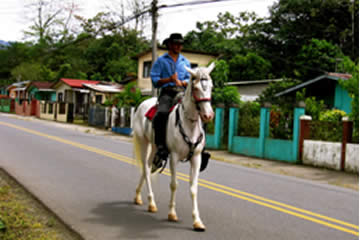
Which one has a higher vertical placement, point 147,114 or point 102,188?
point 147,114

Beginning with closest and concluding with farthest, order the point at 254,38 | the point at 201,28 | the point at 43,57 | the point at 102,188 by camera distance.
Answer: the point at 102,188
the point at 254,38
the point at 201,28
the point at 43,57

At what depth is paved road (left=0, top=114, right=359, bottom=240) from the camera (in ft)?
17.5

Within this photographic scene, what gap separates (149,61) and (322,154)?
25.1 m

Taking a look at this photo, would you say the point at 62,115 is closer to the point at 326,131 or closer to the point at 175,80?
the point at 326,131

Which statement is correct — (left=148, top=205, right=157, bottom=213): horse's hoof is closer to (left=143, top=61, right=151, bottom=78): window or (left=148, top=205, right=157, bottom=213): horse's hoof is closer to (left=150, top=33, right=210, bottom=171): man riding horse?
(left=150, top=33, right=210, bottom=171): man riding horse

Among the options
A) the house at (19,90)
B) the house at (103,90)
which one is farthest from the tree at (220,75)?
the house at (19,90)

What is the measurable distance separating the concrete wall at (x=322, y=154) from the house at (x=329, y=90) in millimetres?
8260

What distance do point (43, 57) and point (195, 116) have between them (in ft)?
213

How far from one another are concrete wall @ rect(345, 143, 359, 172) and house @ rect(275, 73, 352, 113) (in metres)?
8.87

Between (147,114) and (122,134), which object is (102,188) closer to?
(147,114)

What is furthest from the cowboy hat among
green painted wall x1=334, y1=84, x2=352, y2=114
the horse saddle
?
green painted wall x1=334, y1=84, x2=352, y2=114

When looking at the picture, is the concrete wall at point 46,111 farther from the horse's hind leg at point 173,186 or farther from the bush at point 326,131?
the horse's hind leg at point 173,186

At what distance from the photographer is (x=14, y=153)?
1255 centimetres

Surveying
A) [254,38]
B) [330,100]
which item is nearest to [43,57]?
[254,38]
